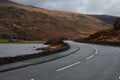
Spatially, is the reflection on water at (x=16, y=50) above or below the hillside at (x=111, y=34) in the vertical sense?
below

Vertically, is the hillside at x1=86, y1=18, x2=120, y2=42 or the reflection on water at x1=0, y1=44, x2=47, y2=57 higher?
the hillside at x1=86, y1=18, x2=120, y2=42

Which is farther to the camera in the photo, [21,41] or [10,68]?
[21,41]

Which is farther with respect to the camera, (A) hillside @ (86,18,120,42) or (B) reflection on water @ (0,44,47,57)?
(A) hillside @ (86,18,120,42)

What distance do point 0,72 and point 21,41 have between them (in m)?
182

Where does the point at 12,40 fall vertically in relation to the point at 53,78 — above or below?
below

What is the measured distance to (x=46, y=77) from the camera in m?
16.7

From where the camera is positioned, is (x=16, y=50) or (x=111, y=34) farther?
(x=111, y=34)

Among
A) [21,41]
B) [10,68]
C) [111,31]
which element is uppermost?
[10,68]

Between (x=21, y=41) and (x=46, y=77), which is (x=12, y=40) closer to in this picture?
(x=21, y=41)

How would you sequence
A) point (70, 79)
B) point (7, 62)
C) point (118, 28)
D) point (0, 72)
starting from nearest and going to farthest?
point (70, 79) < point (0, 72) < point (7, 62) < point (118, 28)

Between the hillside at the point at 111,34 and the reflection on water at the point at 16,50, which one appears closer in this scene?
the reflection on water at the point at 16,50

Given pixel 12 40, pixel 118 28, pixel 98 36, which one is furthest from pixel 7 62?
pixel 12 40

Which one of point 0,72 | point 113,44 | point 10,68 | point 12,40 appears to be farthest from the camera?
point 12,40

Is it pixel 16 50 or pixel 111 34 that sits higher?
pixel 111 34
